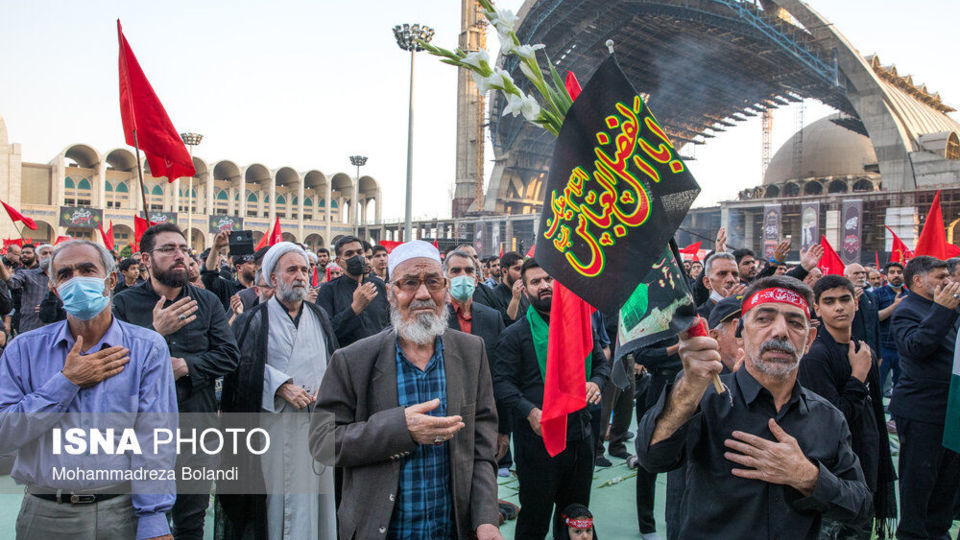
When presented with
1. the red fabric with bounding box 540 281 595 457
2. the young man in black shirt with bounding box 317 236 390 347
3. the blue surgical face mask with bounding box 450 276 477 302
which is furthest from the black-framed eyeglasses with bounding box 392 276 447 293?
the blue surgical face mask with bounding box 450 276 477 302

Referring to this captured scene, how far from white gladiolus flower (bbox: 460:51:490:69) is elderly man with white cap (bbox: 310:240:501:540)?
898 mm

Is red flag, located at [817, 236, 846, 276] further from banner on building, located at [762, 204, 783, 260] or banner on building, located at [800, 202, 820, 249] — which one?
banner on building, located at [762, 204, 783, 260]

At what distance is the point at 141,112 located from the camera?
493 cm

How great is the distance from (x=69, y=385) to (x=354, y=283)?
3.47 metres

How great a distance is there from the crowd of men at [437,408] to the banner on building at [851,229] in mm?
25578

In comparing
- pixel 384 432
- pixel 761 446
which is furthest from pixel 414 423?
pixel 761 446

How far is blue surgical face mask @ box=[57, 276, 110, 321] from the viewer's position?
235 centimetres

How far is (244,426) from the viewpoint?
3.38 meters

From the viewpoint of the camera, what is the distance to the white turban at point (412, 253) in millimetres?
2355

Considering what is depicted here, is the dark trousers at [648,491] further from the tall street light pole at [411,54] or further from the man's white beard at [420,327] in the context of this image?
the tall street light pole at [411,54]

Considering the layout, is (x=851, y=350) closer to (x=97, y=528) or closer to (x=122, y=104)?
(x=97, y=528)

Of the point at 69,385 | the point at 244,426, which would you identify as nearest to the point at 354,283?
the point at 244,426

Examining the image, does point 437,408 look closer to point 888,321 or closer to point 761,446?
point 761,446

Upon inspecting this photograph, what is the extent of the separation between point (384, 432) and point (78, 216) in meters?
52.9
